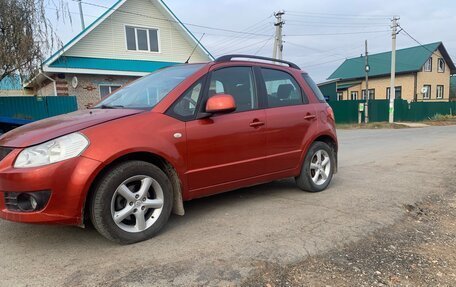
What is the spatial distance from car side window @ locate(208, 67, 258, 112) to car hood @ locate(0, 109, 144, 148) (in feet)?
3.36

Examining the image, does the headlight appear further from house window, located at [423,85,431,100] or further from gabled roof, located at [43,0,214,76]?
house window, located at [423,85,431,100]

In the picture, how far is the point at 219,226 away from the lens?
4.05 m

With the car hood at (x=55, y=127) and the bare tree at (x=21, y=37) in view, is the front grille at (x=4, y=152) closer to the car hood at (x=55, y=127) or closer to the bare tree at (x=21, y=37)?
the car hood at (x=55, y=127)

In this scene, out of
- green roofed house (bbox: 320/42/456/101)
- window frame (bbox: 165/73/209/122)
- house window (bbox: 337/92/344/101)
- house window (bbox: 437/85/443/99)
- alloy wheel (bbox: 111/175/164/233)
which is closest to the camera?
alloy wheel (bbox: 111/175/164/233)

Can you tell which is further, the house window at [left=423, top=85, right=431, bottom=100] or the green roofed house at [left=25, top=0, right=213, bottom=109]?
the house window at [left=423, top=85, right=431, bottom=100]

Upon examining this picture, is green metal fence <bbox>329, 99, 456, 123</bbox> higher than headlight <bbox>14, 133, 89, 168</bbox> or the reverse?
the reverse

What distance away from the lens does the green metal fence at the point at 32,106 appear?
591 inches

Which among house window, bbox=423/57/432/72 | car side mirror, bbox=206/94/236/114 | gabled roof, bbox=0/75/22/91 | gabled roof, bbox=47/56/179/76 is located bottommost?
car side mirror, bbox=206/94/236/114

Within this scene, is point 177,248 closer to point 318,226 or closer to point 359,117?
point 318,226

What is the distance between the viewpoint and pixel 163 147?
370 centimetres

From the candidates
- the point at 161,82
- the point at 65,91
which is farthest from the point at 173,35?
the point at 161,82

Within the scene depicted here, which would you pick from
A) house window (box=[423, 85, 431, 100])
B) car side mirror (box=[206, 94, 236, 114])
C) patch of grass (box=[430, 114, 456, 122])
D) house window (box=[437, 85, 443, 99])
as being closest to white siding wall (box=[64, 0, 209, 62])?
car side mirror (box=[206, 94, 236, 114])

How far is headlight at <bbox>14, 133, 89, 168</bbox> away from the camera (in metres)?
3.17

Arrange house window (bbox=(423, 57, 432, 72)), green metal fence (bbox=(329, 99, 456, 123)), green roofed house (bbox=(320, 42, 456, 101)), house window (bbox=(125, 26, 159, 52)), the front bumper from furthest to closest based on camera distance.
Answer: house window (bbox=(423, 57, 432, 72)), green roofed house (bbox=(320, 42, 456, 101)), green metal fence (bbox=(329, 99, 456, 123)), house window (bbox=(125, 26, 159, 52)), the front bumper
